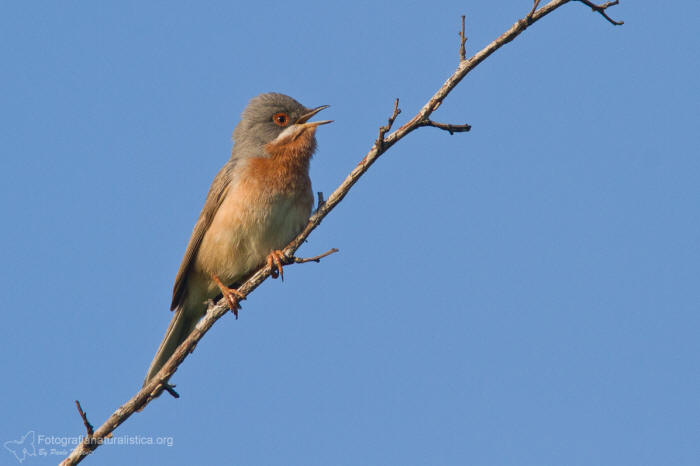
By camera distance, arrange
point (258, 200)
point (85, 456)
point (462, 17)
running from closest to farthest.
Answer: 1. point (462, 17)
2. point (85, 456)
3. point (258, 200)

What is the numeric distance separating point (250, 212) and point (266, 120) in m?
1.49

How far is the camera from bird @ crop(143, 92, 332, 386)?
8336 millimetres

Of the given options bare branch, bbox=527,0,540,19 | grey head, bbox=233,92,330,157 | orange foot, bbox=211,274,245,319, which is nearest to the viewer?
bare branch, bbox=527,0,540,19

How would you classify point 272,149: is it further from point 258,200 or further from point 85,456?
point 85,456

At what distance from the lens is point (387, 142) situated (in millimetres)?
6441

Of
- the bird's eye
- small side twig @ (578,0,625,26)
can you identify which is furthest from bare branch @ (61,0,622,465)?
the bird's eye

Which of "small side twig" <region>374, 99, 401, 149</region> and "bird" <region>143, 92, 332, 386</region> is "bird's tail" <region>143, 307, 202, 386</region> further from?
"small side twig" <region>374, 99, 401, 149</region>

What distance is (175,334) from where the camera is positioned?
8758 mm

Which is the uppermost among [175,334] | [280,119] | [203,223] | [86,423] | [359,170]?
[280,119]

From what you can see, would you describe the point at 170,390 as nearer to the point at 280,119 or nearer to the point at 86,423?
the point at 86,423

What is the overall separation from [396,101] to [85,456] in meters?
3.96

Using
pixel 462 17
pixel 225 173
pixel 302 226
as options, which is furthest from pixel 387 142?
pixel 225 173

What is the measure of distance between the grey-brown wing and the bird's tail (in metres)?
0.17

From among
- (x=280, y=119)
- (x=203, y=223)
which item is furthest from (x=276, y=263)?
(x=280, y=119)
